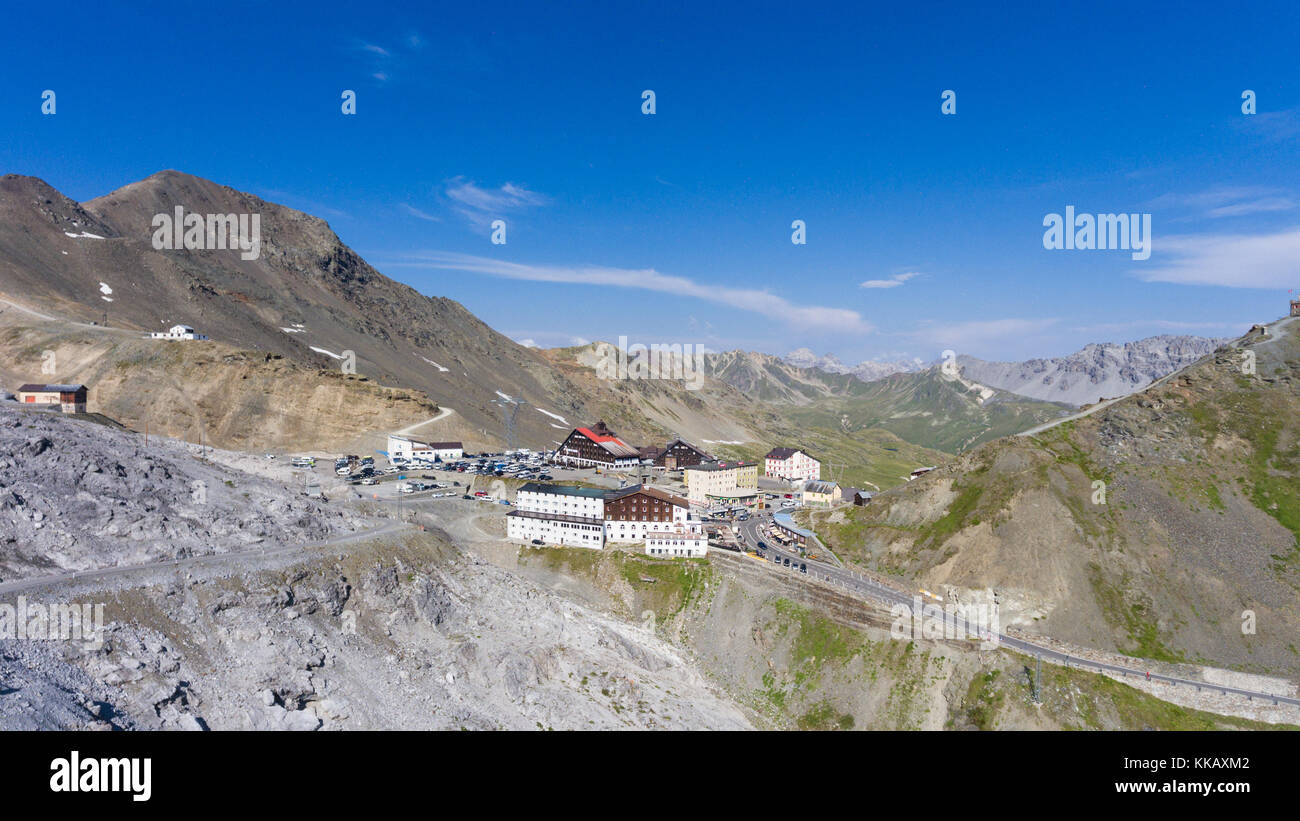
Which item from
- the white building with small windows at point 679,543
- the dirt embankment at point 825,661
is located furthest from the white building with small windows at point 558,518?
the white building with small windows at point 679,543

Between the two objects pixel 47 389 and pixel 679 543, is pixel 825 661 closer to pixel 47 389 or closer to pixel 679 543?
pixel 679 543

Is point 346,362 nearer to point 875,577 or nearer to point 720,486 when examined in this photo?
point 720,486

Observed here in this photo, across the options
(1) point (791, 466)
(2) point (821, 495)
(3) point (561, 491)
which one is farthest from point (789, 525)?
(1) point (791, 466)

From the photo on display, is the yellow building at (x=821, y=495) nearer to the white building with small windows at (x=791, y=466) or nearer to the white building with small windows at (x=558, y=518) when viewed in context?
the white building with small windows at (x=791, y=466)

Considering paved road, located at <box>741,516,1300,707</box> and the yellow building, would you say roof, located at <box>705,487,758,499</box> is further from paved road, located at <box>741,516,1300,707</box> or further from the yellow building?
paved road, located at <box>741,516,1300,707</box>

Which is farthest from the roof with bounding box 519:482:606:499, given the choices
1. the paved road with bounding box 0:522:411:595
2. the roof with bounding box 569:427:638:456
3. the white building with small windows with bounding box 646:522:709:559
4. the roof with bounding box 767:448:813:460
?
the roof with bounding box 767:448:813:460
